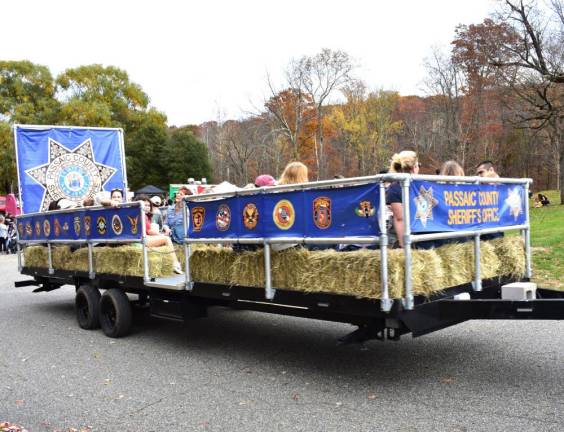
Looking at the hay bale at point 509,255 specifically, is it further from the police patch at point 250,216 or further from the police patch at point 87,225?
the police patch at point 87,225

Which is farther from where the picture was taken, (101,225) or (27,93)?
(27,93)

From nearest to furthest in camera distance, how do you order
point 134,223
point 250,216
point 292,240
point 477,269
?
point 292,240 < point 477,269 < point 250,216 < point 134,223

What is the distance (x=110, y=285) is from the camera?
8.25 meters

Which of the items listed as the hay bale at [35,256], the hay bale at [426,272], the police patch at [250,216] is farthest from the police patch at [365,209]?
the hay bale at [35,256]

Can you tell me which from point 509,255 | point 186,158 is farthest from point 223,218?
point 186,158

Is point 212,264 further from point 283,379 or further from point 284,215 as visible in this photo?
point 283,379

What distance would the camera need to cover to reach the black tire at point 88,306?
8.36 meters

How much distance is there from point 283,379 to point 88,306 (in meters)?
4.11

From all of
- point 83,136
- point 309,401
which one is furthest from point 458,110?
point 309,401

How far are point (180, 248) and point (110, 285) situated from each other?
1237 millimetres

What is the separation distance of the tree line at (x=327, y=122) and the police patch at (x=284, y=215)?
25.3 meters

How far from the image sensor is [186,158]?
55.7m

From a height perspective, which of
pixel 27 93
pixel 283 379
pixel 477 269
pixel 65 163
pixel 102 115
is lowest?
pixel 283 379

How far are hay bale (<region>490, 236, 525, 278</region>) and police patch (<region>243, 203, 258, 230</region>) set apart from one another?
8.47 feet
